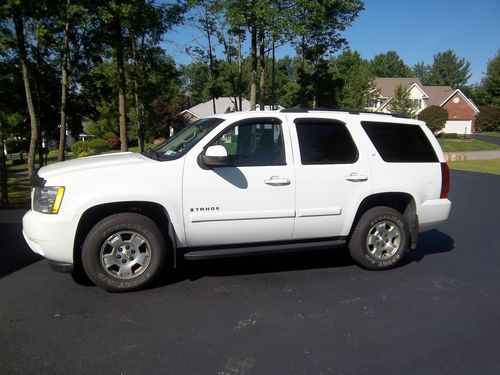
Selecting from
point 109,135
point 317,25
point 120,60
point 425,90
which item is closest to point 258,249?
point 120,60

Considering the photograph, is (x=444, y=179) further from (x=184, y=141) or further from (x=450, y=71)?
(x=450, y=71)

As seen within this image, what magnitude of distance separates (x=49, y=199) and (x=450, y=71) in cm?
12675

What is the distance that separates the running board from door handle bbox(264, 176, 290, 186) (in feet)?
2.31

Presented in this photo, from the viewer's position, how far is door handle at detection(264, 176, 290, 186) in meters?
4.84

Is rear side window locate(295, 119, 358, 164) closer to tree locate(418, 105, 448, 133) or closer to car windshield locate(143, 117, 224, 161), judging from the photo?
car windshield locate(143, 117, 224, 161)

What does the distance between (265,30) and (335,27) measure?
309 inches

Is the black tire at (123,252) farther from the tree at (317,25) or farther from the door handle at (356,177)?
the tree at (317,25)

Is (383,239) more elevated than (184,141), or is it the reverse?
(184,141)

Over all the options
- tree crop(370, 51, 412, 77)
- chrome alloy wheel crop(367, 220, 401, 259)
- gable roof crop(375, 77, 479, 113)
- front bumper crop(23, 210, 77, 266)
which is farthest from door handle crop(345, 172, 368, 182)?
tree crop(370, 51, 412, 77)

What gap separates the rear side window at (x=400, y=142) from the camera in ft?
17.8

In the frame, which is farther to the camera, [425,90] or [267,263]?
[425,90]

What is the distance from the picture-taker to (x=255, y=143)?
16.5 ft

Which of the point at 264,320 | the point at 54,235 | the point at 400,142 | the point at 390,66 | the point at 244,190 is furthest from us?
the point at 390,66

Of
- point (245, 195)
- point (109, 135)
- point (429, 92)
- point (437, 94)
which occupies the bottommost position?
point (245, 195)
